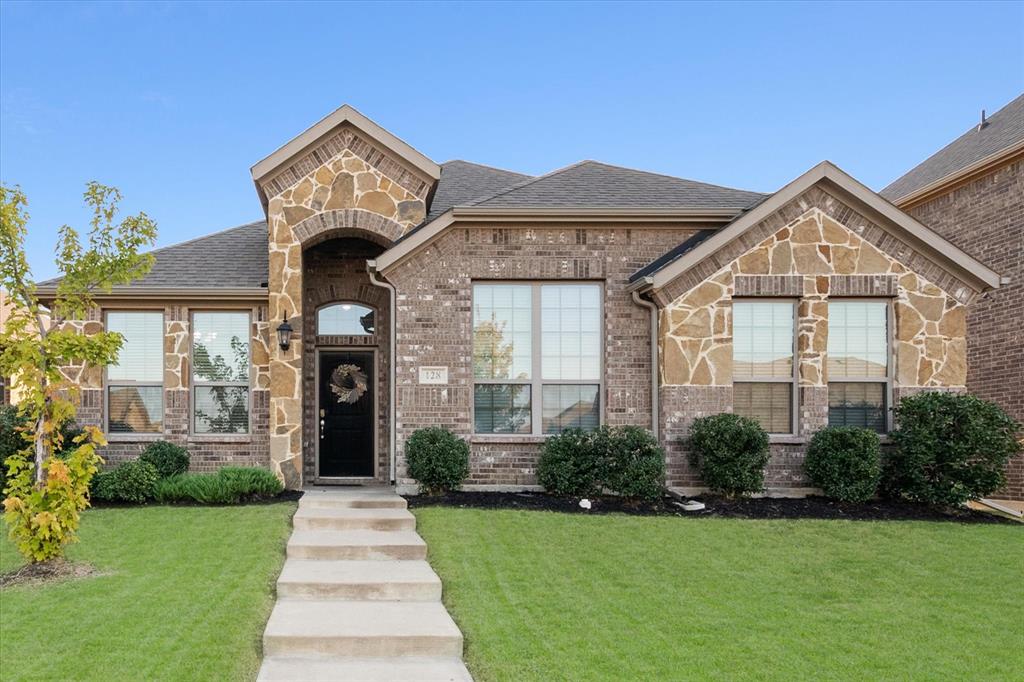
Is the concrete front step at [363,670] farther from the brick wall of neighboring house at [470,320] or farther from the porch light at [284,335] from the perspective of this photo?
the porch light at [284,335]

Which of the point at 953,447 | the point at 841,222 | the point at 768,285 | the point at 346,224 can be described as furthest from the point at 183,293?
the point at 953,447

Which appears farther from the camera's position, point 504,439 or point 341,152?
point 341,152

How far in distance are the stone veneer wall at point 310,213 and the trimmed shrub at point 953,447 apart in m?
7.39

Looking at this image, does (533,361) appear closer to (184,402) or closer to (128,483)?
(184,402)

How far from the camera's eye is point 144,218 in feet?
27.4

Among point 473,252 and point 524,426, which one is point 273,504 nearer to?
point 524,426

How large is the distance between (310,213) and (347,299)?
5.76 ft

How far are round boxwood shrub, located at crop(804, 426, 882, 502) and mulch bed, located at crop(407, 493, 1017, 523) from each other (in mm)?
206

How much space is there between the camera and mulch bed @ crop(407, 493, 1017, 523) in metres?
10.0

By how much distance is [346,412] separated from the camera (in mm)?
13070

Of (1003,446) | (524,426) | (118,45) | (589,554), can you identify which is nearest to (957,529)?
(1003,446)

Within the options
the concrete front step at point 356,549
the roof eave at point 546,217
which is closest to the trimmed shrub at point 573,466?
the concrete front step at point 356,549

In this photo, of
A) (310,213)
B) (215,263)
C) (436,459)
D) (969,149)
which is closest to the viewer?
(436,459)

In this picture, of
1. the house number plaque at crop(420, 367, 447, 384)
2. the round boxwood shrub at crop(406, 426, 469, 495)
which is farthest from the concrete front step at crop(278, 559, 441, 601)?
the house number plaque at crop(420, 367, 447, 384)
